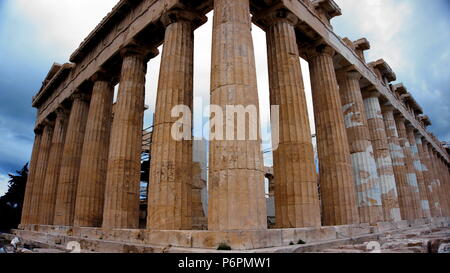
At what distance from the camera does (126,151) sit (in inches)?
579

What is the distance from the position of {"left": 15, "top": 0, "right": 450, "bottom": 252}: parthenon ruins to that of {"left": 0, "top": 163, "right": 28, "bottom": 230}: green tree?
Answer: 16.2 m

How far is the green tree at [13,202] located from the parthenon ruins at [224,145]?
16174mm

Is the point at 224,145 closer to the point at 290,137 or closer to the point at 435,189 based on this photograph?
the point at 290,137

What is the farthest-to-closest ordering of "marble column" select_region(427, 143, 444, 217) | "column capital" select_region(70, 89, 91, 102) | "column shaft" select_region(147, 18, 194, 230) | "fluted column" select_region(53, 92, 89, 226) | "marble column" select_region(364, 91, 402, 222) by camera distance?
1. "marble column" select_region(427, 143, 444, 217)
2. "column capital" select_region(70, 89, 91, 102)
3. "fluted column" select_region(53, 92, 89, 226)
4. "marble column" select_region(364, 91, 402, 222)
5. "column shaft" select_region(147, 18, 194, 230)

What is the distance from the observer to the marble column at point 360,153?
16.4 meters

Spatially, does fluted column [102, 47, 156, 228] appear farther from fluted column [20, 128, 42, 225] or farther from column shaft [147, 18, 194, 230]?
fluted column [20, 128, 42, 225]

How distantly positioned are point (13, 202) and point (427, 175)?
56003mm

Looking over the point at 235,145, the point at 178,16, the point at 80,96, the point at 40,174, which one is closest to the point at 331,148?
the point at 235,145

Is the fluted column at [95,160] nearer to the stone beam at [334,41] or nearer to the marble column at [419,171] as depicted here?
the stone beam at [334,41]

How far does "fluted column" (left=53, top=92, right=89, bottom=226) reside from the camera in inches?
755

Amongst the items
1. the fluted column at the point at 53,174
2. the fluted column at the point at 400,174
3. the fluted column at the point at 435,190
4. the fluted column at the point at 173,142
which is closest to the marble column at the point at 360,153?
the fluted column at the point at 400,174

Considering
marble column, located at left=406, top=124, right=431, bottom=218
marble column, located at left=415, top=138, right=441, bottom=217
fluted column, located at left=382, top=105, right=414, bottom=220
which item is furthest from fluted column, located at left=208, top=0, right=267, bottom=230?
marble column, located at left=415, top=138, right=441, bottom=217
